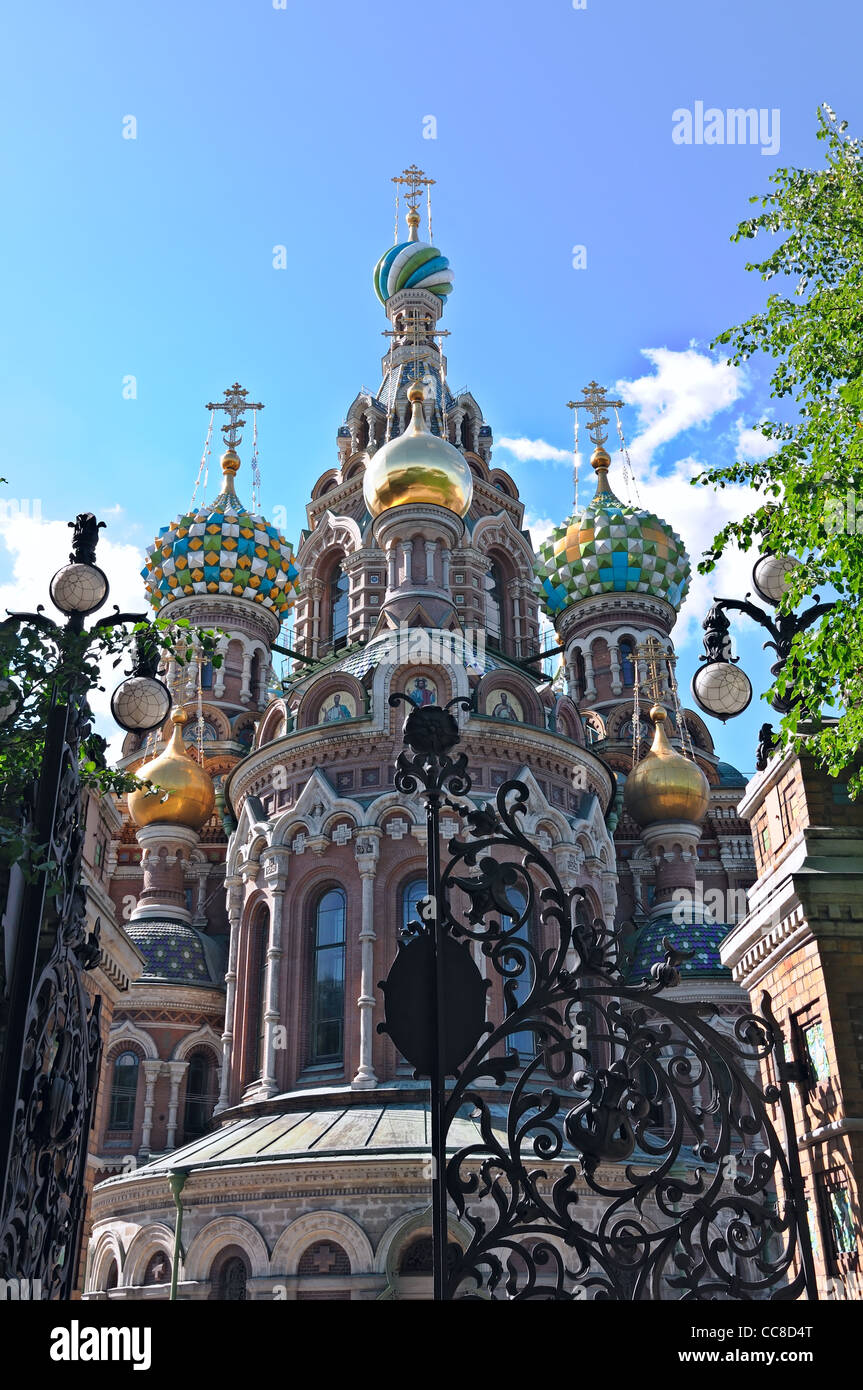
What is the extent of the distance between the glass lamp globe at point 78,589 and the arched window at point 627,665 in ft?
89.6

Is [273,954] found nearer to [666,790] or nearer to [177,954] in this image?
[177,954]

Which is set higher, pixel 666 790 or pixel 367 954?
pixel 666 790

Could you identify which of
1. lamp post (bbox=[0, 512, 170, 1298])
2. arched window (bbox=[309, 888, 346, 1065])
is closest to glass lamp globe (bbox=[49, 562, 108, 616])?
lamp post (bbox=[0, 512, 170, 1298])

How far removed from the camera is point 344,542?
97.8ft

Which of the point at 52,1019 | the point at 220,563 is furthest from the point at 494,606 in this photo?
the point at 52,1019

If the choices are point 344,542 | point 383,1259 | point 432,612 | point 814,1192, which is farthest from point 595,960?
point 344,542

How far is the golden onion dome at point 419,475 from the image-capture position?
23.8m

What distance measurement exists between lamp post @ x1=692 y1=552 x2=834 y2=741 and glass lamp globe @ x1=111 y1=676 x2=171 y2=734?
3276 mm

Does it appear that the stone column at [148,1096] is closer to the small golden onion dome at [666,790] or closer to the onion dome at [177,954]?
the onion dome at [177,954]

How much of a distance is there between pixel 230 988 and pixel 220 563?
16559 mm

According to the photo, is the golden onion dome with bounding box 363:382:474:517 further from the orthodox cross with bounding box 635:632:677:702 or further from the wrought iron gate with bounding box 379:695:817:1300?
the wrought iron gate with bounding box 379:695:817:1300

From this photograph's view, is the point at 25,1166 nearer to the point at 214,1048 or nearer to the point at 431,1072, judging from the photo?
the point at 431,1072

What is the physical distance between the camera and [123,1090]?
2278 cm

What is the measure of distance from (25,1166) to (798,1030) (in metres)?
3.92
